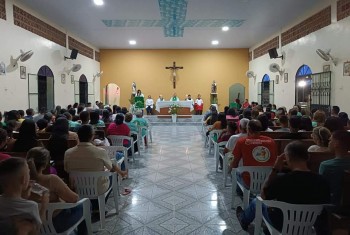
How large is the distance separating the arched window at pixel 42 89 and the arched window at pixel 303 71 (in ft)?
24.9

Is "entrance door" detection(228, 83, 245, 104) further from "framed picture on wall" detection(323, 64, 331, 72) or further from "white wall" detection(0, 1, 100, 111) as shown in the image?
"framed picture on wall" detection(323, 64, 331, 72)

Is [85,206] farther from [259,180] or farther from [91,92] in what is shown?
[91,92]

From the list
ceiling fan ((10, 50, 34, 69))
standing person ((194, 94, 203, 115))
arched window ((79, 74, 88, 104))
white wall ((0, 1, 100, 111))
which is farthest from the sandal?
standing person ((194, 94, 203, 115))

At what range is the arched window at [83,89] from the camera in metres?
13.1

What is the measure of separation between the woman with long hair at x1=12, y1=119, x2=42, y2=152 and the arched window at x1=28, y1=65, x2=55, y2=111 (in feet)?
17.8

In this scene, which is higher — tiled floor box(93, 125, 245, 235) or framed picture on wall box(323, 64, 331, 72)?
framed picture on wall box(323, 64, 331, 72)

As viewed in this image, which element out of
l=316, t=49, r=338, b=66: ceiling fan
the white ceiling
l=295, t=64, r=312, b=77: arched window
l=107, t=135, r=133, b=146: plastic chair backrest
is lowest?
l=107, t=135, r=133, b=146: plastic chair backrest

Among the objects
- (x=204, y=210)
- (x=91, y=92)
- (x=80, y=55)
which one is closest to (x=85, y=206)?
(x=204, y=210)

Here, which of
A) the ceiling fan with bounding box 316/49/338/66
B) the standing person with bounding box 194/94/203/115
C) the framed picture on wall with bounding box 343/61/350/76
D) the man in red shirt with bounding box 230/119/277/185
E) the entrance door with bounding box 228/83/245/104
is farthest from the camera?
the entrance door with bounding box 228/83/245/104

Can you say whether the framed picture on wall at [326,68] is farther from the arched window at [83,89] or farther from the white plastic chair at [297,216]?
the arched window at [83,89]

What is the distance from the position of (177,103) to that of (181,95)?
1.74 meters

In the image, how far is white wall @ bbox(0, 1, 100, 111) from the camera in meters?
7.14

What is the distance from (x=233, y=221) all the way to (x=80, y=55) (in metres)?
11.2

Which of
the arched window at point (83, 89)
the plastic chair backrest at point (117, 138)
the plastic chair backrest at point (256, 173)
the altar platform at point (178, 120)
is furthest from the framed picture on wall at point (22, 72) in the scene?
the plastic chair backrest at point (256, 173)
